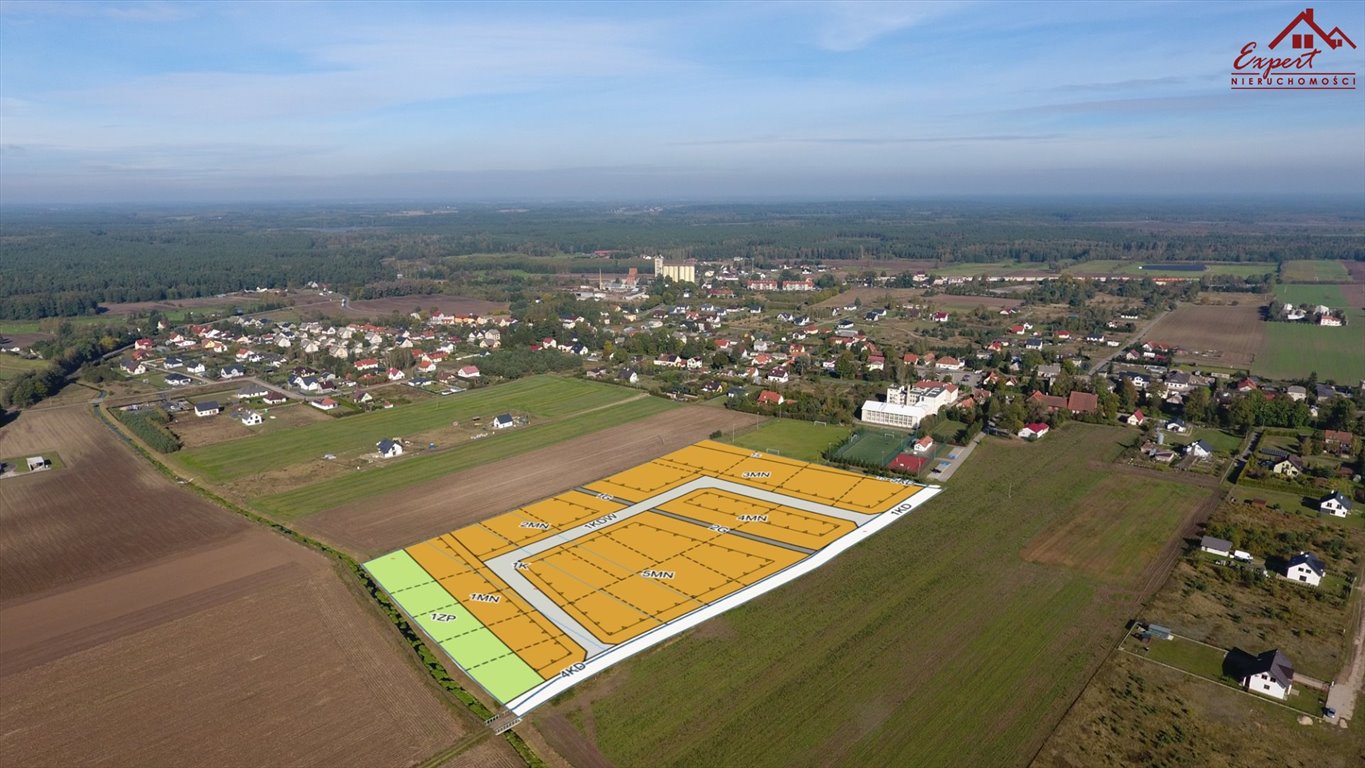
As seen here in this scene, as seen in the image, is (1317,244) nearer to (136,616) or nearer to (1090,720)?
(1090,720)

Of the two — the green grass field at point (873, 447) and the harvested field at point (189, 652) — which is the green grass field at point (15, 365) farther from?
the green grass field at point (873, 447)

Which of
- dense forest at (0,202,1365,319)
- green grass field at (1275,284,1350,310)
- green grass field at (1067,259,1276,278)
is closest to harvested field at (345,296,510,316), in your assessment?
dense forest at (0,202,1365,319)

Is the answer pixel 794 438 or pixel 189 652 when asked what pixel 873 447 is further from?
pixel 189 652

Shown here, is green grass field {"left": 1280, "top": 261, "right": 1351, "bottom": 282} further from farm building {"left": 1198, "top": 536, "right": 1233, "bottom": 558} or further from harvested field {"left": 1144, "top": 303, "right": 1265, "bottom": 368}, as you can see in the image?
farm building {"left": 1198, "top": 536, "right": 1233, "bottom": 558}
